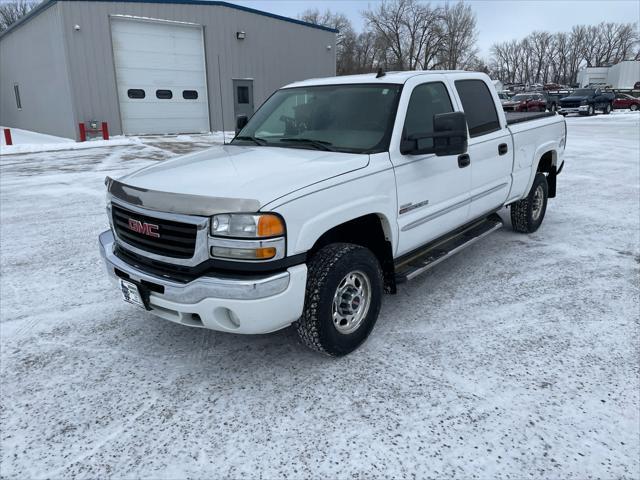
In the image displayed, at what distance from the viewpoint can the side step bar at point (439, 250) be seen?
3.80 metres

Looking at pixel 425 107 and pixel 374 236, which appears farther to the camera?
pixel 425 107

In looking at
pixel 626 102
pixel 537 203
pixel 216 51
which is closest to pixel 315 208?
pixel 537 203

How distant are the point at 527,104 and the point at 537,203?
2703 centimetres

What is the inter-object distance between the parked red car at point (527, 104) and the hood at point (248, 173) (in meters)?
28.7

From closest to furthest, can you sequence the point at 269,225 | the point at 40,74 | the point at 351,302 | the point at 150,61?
the point at 269,225
the point at 351,302
the point at 150,61
the point at 40,74

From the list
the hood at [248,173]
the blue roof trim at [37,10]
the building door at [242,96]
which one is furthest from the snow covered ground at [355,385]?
the building door at [242,96]

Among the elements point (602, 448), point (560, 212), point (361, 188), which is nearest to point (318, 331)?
point (361, 188)

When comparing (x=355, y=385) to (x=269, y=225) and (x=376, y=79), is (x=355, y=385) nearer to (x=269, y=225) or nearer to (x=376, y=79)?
(x=269, y=225)

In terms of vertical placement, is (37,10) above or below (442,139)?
above

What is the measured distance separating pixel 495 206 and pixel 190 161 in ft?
9.94

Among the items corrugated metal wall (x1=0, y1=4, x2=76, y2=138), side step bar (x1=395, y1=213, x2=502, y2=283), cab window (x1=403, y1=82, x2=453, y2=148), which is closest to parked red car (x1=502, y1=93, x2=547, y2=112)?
corrugated metal wall (x1=0, y1=4, x2=76, y2=138)

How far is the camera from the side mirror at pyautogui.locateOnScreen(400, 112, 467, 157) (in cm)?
338

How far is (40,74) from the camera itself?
69.5 feet

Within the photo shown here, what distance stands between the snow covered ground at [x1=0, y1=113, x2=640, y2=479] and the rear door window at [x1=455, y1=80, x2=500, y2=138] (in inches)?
53.9
